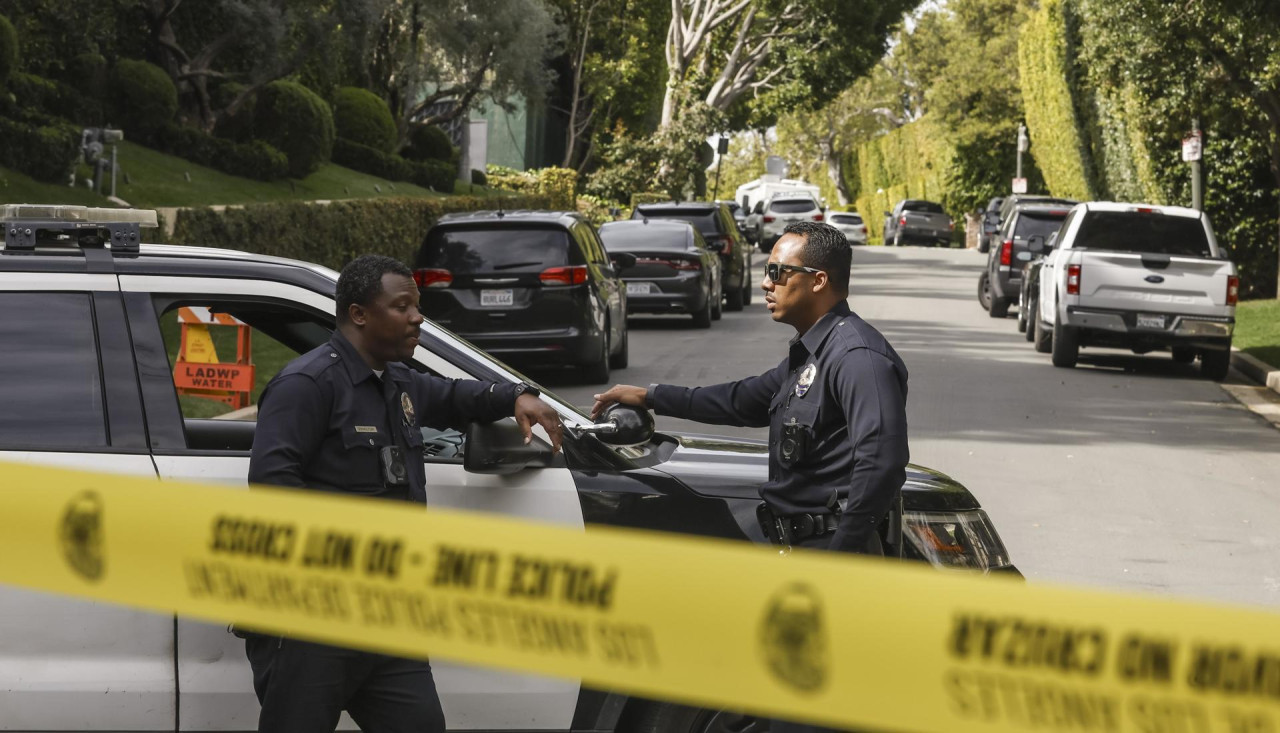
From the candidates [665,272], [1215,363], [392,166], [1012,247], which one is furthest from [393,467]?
[392,166]

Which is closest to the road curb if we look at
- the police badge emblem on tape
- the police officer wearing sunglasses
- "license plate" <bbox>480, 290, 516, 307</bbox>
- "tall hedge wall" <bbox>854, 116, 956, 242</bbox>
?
"license plate" <bbox>480, 290, 516, 307</bbox>

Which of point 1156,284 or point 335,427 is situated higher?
point 335,427

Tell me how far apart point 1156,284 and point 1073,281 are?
2.88 feet

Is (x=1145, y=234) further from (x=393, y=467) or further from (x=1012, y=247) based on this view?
(x=393, y=467)

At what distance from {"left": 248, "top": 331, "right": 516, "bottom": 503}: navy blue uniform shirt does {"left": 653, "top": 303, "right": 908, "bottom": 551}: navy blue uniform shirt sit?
0.94 metres

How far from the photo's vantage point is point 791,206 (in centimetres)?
5603

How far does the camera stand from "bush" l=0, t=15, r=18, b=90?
64.4ft

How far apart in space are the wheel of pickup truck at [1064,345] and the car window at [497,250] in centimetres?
603

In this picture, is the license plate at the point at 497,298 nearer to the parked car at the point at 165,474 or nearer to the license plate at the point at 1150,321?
the license plate at the point at 1150,321

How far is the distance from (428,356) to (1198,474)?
8382mm

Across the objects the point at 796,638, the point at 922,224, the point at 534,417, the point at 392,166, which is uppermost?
the point at 796,638

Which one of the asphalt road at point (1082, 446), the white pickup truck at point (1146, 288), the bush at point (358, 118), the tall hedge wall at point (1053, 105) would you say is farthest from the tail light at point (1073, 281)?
the tall hedge wall at point (1053, 105)

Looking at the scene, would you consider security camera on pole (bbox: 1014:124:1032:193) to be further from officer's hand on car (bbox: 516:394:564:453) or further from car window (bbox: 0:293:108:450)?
car window (bbox: 0:293:108:450)

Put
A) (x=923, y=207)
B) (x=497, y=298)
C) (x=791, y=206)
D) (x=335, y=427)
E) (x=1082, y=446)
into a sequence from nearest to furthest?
(x=335, y=427)
(x=1082, y=446)
(x=497, y=298)
(x=791, y=206)
(x=923, y=207)
